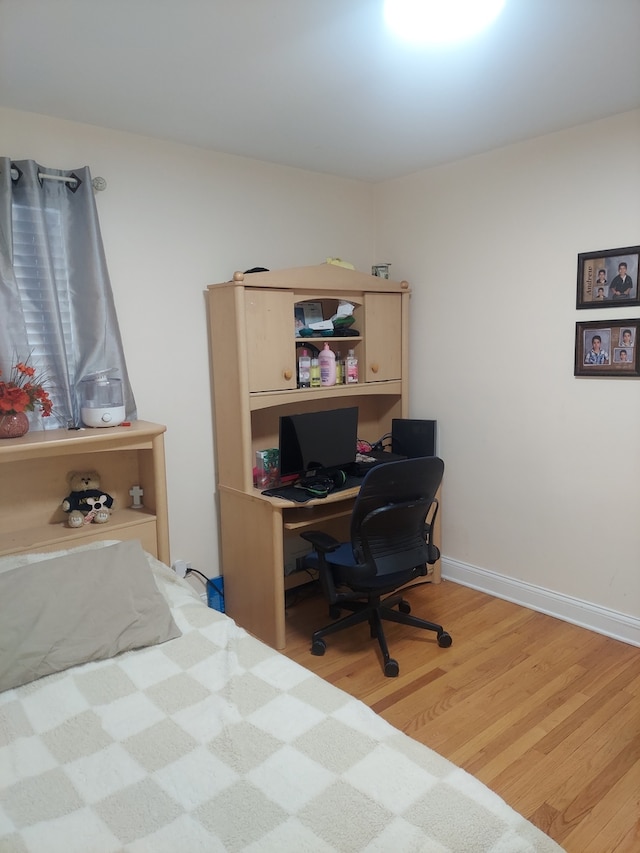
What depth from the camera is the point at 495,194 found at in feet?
10.6

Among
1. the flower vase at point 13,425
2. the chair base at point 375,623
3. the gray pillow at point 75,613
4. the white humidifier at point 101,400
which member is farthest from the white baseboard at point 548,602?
the flower vase at point 13,425

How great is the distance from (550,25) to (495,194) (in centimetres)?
138

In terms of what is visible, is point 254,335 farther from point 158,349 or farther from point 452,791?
point 452,791

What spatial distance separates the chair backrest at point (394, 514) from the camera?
2562 millimetres

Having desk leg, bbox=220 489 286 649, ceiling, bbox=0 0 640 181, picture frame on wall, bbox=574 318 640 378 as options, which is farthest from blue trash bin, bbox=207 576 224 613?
ceiling, bbox=0 0 640 181

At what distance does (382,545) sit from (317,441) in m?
0.70

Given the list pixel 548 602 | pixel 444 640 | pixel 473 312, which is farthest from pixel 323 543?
pixel 473 312

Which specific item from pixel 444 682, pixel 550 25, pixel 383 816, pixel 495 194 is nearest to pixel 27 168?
pixel 550 25

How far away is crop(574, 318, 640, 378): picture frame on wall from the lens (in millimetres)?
2758

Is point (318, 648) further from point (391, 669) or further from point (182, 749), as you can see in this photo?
point (182, 749)

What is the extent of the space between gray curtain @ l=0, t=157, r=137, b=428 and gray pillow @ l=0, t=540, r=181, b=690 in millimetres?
782

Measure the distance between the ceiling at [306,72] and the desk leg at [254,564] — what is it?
1.83 meters

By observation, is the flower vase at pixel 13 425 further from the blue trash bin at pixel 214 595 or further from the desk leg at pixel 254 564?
the blue trash bin at pixel 214 595

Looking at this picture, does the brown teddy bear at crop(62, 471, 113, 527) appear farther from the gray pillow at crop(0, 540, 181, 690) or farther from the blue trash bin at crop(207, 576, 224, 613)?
the blue trash bin at crop(207, 576, 224, 613)
